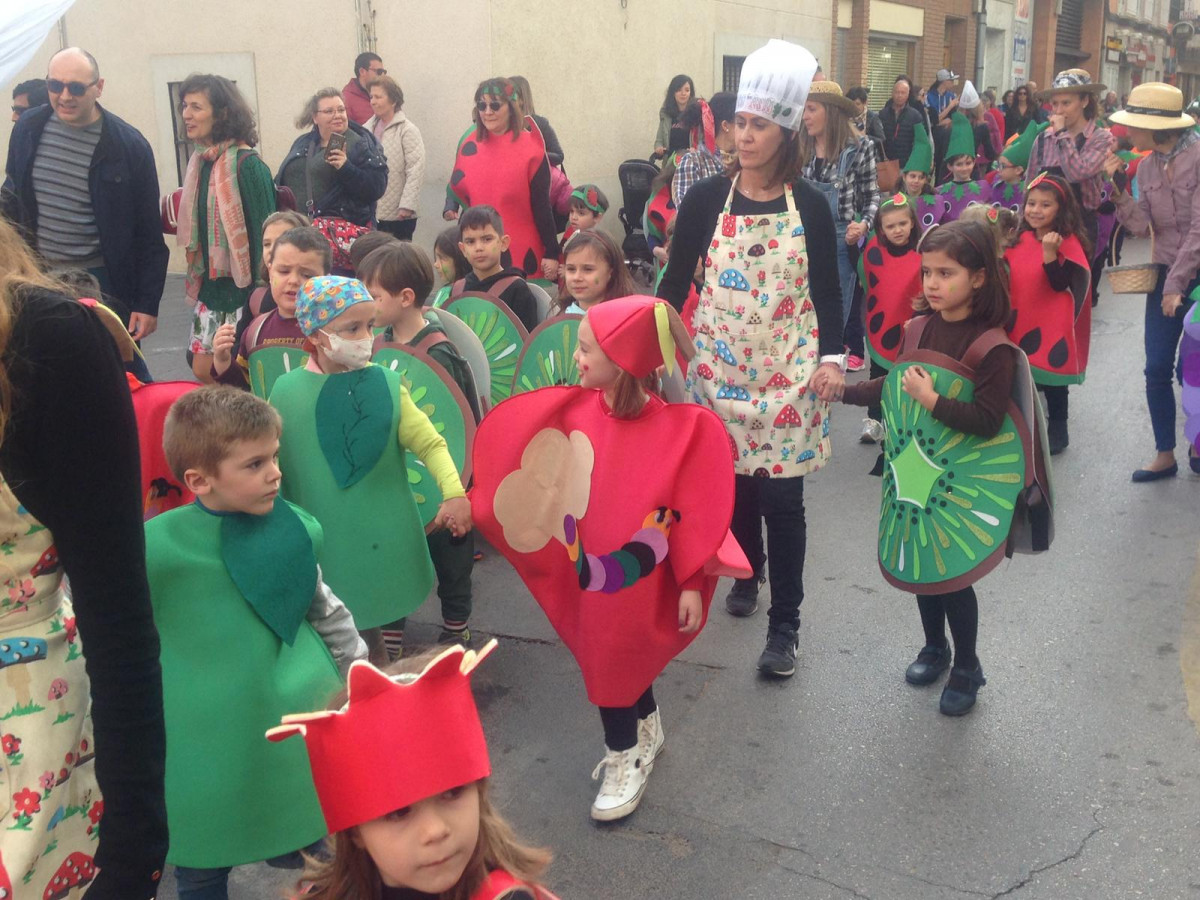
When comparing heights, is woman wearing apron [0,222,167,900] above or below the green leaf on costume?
above

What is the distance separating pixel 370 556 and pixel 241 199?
2494 mm

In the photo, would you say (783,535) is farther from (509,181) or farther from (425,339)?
(509,181)

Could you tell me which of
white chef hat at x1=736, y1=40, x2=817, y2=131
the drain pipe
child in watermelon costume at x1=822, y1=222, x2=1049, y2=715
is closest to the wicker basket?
child in watermelon costume at x1=822, y1=222, x2=1049, y2=715

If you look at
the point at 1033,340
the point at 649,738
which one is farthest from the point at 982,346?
the point at 1033,340

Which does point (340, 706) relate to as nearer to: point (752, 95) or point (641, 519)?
point (641, 519)

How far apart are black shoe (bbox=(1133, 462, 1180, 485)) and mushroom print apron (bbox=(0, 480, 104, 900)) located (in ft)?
19.6

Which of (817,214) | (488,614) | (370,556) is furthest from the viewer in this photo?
(488,614)

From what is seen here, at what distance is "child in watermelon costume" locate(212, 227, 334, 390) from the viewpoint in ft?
14.2

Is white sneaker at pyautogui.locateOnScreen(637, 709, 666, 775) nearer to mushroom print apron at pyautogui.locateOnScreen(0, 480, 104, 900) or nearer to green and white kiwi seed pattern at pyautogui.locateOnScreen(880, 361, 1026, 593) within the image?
green and white kiwi seed pattern at pyautogui.locateOnScreen(880, 361, 1026, 593)

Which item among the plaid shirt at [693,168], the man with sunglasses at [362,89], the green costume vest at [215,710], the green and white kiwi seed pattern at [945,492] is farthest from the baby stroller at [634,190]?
the green costume vest at [215,710]

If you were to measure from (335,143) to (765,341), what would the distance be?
361cm

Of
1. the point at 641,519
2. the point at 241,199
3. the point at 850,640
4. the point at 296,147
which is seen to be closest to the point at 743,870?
the point at 641,519

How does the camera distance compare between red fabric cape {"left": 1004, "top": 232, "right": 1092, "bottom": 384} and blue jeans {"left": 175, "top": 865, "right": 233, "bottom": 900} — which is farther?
red fabric cape {"left": 1004, "top": 232, "right": 1092, "bottom": 384}

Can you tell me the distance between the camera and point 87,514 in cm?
148
